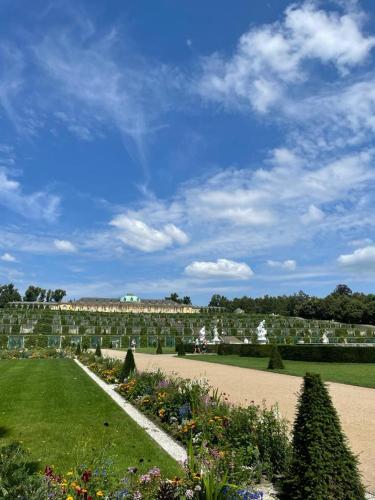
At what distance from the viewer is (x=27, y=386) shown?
573 inches

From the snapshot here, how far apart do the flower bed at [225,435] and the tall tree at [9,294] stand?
13705 cm

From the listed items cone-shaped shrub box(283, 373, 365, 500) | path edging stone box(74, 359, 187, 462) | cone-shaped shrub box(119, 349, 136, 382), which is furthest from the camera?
cone-shaped shrub box(119, 349, 136, 382)

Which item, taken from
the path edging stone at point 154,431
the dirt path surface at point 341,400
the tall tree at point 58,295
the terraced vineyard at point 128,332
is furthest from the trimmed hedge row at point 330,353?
the tall tree at point 58,295

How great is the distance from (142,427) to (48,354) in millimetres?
24994

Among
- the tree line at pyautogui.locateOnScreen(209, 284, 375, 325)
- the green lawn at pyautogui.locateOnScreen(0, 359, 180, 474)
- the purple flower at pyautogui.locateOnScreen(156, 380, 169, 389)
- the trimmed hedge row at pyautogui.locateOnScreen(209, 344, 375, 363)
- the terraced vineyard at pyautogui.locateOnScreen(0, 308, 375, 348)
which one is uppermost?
the tree line at pyautogui.locateOnScreen(209, 284, 375, 325)

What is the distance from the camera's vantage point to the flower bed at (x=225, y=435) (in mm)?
4852

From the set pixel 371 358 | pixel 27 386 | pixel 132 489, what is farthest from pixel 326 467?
pixel 371 358

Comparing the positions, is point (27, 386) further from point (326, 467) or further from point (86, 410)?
point (326, 467)

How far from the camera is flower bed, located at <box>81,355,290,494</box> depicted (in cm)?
485

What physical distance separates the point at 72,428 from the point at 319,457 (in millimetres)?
5655

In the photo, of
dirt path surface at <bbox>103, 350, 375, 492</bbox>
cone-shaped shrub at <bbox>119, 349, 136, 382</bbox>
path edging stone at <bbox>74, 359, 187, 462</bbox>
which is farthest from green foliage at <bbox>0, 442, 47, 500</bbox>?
cone-shaped shrub at <bbox>119, 349, 136, 382</bbox>

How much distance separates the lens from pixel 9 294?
452ft

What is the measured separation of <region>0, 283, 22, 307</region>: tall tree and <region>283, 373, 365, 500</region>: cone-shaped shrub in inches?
5589

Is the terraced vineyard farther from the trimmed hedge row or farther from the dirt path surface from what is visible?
the dirt path surface
